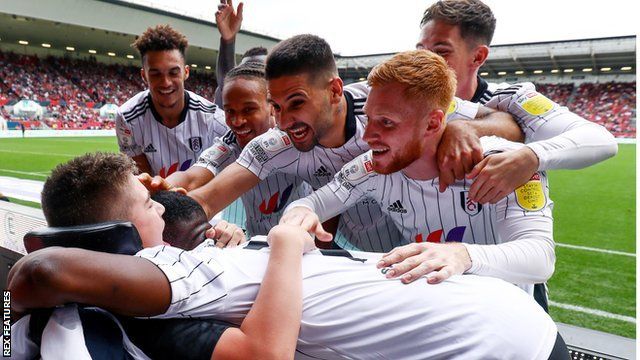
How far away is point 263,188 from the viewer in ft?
8.37

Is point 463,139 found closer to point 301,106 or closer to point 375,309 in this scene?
point 301,106

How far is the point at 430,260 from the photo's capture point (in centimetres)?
110

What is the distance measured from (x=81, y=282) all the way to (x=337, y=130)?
1.34 meters

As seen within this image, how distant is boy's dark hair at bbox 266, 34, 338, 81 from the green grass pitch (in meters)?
2.72

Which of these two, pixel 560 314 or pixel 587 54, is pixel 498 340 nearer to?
pixel 560 314

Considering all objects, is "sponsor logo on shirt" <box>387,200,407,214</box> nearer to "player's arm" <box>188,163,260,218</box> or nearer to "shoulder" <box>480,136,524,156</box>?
"shoulder" <box>480,136,524,156</box>

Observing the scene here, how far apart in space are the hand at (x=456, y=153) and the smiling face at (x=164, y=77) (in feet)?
6.74

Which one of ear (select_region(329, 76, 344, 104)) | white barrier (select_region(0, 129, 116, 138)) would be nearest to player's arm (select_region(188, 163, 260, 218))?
ear (select_region(329, 76, 344, 104))

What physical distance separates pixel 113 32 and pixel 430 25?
77.7 feet

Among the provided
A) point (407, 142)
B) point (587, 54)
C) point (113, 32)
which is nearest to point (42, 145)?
point (113, 32)

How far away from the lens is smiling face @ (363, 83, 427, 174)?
1.51 m

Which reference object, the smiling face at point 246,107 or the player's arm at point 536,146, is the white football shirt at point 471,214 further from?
the smiling face at point 246,107

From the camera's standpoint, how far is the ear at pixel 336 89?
1997 millimetres

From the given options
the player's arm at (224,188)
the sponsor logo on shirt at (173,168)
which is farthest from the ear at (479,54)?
the sponsor logo on shirt at (173,168)
